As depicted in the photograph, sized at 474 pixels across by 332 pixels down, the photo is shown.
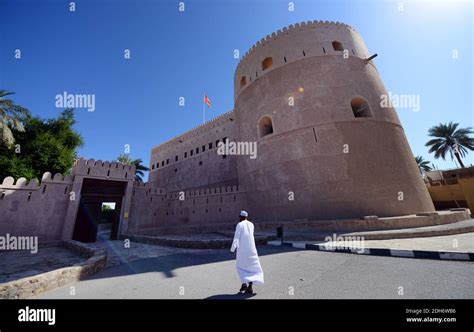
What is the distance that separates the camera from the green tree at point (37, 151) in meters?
14.4

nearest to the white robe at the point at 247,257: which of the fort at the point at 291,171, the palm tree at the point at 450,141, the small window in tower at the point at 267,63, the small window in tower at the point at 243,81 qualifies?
the fort at the point at 291,171

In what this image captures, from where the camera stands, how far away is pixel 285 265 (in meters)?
4.91

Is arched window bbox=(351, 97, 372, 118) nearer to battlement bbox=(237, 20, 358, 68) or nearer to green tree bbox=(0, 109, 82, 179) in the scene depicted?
battlement bbox=(237, 20, 358, 68)

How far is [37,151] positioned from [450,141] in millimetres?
45612

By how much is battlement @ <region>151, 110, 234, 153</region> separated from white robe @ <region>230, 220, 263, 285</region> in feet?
65.1

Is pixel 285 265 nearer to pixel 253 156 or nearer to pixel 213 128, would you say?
pixel 253 156

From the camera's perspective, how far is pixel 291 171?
1233 centimetres

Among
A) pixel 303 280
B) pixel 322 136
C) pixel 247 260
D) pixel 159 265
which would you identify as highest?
pixel 322 136

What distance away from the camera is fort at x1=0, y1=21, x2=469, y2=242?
33.3 ft

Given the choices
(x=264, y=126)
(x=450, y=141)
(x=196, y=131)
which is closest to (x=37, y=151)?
(x=196, y=131)

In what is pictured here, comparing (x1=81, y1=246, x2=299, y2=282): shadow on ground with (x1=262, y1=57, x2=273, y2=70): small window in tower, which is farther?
(x1=262, y1=57, x2=273, y2=70): small window in tower

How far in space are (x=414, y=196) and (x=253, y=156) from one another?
9818 mm

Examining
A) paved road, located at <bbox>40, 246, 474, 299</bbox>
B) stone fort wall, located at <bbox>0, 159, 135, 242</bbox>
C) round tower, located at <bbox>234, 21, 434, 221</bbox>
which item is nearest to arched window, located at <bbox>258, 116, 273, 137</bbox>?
round tower, located at <bbox>234, 21, 434, 221</bbox>

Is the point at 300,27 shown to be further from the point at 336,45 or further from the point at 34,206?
the point at 34,206
